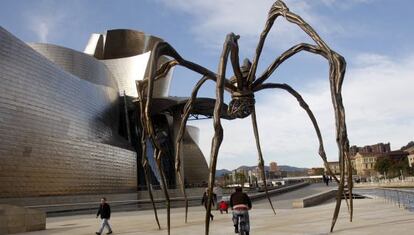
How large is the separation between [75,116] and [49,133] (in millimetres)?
5330

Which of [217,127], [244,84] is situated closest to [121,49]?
[244,84]

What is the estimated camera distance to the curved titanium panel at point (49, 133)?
26.3 m

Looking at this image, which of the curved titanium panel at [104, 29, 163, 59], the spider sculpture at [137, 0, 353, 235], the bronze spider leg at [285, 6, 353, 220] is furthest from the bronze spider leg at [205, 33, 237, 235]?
the curved titanium panel at [104, 29, 163, 59]

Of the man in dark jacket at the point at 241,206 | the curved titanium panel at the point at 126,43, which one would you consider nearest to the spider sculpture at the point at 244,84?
the man in dark jacket at the point at 241,206

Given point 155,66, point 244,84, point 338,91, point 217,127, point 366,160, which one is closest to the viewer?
point 217,127

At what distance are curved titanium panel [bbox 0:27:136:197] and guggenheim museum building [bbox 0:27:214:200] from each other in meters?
0.06

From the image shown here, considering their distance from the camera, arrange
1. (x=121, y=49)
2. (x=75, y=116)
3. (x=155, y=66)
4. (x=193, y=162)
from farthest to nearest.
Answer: (x=193, y=162), (x=121, y=49), (x=75, y=116), (x=155, y=66)

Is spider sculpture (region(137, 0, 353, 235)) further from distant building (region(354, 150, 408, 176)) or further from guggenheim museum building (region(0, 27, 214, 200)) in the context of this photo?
distant building (region(354, 150, 408, 176))

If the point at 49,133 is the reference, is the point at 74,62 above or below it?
above

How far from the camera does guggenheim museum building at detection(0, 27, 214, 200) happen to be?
2673 cm

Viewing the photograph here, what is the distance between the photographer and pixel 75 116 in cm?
3556

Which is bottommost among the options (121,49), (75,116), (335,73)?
(335,73)

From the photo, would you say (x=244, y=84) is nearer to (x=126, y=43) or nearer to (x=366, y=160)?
(x=126, y=43)

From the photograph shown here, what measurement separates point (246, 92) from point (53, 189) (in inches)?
973
